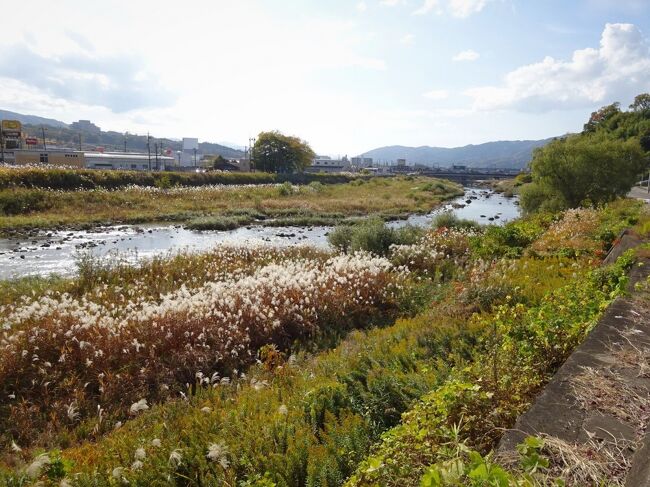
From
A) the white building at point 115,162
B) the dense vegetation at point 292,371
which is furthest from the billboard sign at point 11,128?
the dense vegetation at point 292,371

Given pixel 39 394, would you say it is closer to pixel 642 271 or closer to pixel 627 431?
pixel 627 431

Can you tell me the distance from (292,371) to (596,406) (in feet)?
15.6

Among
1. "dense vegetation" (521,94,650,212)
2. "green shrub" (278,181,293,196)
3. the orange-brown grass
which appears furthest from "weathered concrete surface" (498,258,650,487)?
"green shrub" (278,181,293,196)

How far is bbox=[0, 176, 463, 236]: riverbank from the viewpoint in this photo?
30531 millimetres

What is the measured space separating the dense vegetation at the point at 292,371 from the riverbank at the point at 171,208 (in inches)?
736

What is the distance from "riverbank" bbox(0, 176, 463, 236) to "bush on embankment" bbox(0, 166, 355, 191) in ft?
8.29

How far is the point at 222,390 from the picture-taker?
264 inches

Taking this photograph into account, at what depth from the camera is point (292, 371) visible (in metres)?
7.07

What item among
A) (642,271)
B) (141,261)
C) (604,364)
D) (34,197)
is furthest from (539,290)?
(34,197)

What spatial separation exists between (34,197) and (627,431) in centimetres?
3944

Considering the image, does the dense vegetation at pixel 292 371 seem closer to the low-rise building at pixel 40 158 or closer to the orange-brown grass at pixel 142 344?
the orange-brown grass at pixel 142 344

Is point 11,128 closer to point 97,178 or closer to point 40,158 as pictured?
point 40,158

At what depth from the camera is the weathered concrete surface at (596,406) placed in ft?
8.87

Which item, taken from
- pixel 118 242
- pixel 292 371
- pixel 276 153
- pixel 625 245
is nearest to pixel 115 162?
pixel 276 153
